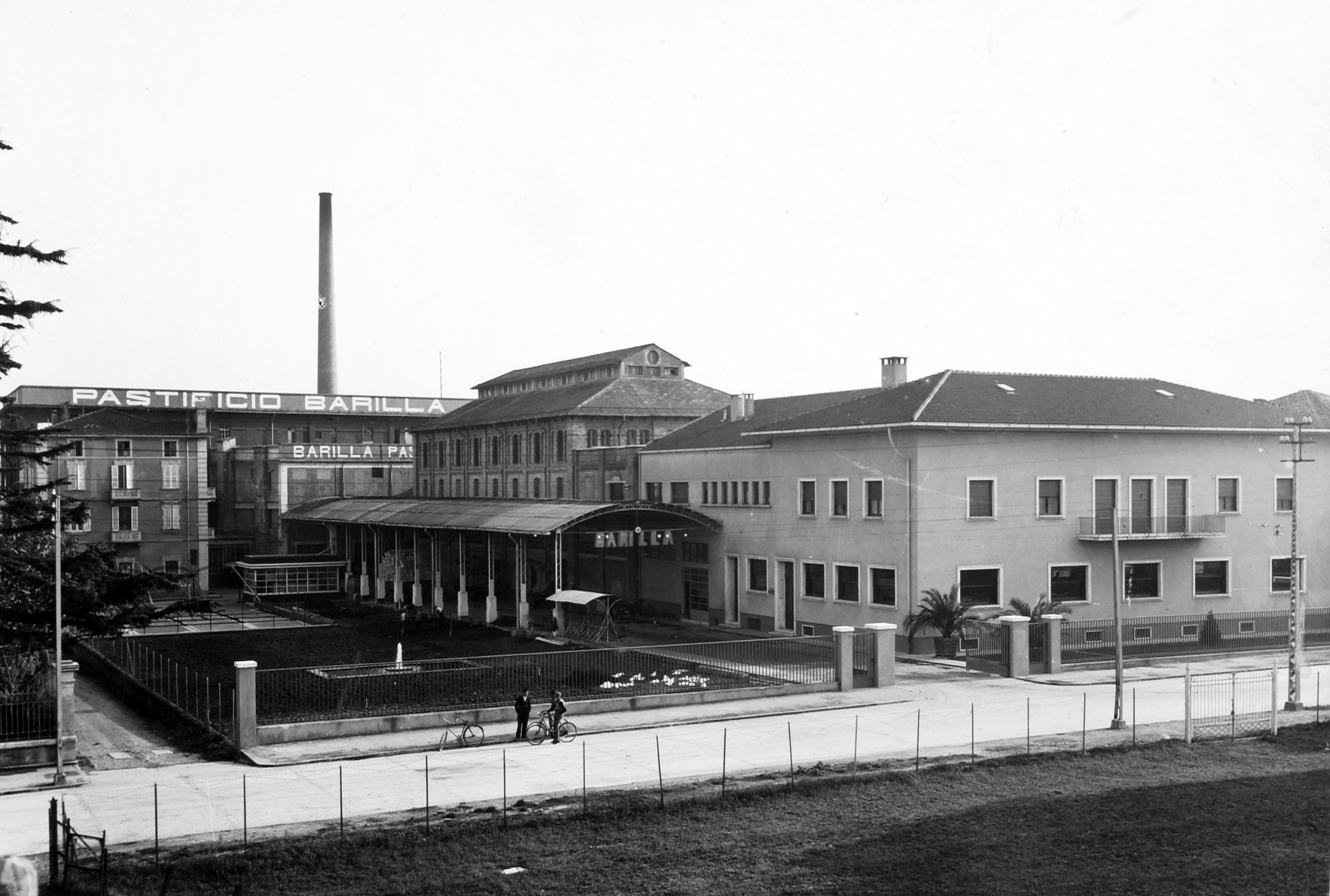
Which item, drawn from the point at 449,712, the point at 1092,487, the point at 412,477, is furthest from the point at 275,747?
the point at 412,477

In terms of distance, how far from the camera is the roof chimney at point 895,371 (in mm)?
54188

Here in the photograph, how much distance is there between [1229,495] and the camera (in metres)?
49.2

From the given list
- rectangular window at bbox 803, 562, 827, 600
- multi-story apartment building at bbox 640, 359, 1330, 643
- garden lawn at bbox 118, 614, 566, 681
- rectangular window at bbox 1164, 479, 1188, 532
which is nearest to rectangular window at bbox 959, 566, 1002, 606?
multi-story apartment building at bbox 640, 359, 1330, 643

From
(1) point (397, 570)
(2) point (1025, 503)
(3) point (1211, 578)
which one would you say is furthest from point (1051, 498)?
(1) point (397, 570)

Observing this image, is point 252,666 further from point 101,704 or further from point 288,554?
point 288,554

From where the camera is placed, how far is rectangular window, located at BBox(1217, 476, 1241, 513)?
161ft

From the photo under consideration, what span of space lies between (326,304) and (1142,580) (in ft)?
230

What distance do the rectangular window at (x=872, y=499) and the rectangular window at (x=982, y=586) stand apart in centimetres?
371

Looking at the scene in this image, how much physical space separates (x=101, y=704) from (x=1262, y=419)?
42.1 m

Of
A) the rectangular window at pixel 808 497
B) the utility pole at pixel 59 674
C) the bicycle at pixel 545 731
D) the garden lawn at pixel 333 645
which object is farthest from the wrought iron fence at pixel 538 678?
the rectangular window at pixel 808 497

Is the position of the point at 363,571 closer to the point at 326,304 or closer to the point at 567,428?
the point at 567,428

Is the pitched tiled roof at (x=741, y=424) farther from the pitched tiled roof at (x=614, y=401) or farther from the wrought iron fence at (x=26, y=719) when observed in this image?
the wrought iron fence at (x=26, y=719)

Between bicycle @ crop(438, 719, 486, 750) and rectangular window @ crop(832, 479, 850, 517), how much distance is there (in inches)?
845

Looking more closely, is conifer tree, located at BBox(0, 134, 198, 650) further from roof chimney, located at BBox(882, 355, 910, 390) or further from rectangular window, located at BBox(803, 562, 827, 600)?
roof chimney, located at BBox(882, 355, 910, 390)
